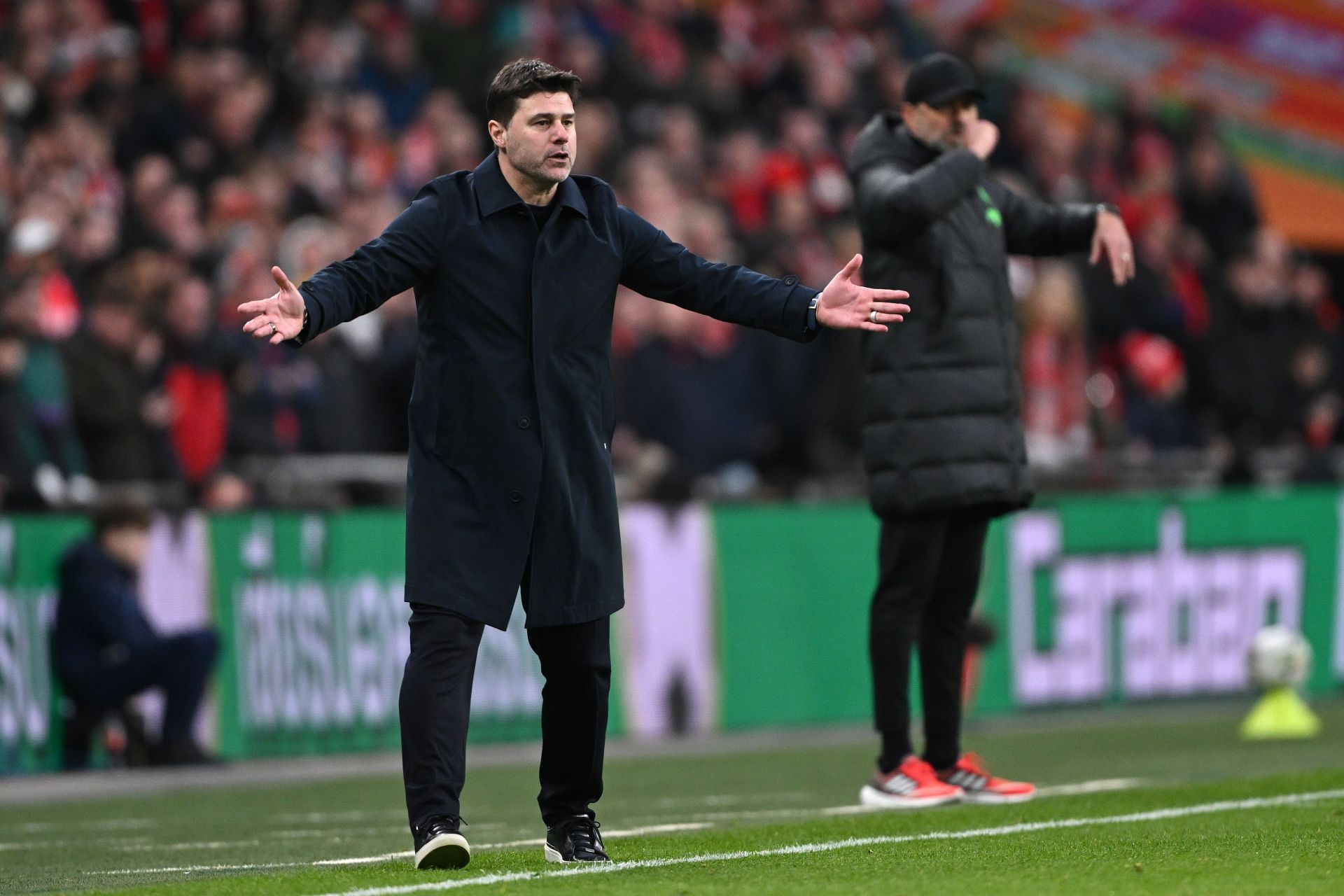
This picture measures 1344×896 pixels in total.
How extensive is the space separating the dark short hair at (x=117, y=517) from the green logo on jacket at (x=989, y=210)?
5206 mm

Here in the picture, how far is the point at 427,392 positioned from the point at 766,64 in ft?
48.3

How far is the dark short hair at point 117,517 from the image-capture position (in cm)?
1218

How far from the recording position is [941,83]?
8.61 meters

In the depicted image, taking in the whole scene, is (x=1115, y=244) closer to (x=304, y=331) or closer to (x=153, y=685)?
(x=304, y=331)

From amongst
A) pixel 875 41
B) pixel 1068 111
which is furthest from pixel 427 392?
pixel 1068 111

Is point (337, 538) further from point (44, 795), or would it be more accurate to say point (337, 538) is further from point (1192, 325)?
point (1192, 325)

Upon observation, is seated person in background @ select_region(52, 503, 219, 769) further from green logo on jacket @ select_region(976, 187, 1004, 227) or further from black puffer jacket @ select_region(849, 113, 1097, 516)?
green logo on jacket @ select_region(976, 187, 1004, 227)

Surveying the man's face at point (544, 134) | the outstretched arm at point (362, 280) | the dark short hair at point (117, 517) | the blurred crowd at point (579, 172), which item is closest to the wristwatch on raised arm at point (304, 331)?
the outstretched arm at point (362, 280)

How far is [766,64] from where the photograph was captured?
21.0 metres

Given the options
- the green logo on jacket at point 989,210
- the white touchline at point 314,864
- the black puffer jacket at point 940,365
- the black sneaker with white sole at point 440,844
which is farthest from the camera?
the green logo on jacket at point 989,210

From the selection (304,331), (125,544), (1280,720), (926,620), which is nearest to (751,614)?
(1280,720)

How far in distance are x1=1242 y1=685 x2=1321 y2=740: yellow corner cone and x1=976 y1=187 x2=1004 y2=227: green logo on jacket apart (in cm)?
480

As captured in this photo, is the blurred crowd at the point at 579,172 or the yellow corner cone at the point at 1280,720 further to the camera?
the blurred crowd at the point at 579,172

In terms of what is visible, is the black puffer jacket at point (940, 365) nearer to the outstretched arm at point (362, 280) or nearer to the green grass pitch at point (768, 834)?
the green grass pitch at point (768, 834)
